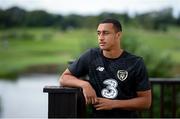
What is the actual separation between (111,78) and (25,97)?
940 centimetres

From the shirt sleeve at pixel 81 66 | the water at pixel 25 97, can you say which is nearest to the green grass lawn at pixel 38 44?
the water at pixel 25 97

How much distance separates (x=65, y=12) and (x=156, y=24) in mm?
2627

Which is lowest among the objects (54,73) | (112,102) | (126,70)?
(54,73)

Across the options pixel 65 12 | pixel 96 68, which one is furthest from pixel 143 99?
pixel 65 12

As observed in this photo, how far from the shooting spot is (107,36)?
2.46 metres

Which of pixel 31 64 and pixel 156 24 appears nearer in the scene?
pixel 156 24

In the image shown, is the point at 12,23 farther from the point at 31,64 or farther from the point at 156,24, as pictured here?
the point at 156,24

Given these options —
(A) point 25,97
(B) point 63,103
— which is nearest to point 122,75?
(B) point 63,103

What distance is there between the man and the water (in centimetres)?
520

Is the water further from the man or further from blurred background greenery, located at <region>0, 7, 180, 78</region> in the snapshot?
the man

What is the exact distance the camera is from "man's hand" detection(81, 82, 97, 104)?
2.41 m

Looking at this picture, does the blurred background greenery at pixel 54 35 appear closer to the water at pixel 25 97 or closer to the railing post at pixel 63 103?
the water at pixel 25 97

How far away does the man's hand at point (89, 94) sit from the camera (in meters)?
2.41

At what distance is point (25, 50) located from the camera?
13633mm
